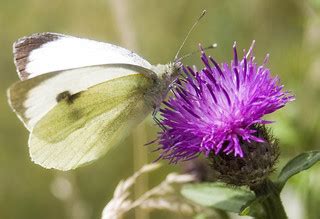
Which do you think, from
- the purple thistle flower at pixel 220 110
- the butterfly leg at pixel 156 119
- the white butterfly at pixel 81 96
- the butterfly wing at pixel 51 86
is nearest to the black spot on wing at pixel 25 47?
the white butterfly at pixel 81 96

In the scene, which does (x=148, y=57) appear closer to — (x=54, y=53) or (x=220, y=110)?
(x=54, y=53)

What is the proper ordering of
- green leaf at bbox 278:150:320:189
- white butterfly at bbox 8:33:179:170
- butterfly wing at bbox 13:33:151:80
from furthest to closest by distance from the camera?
1. butterfly wing at bbox 13:33:151:80
2. white butterfly at bbox 8:33:179:170
3. green leaf at bbox 278:150:320:189

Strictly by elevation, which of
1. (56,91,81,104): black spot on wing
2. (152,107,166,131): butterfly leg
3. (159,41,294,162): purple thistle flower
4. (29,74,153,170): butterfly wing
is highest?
(56,91,81,104): black spot on wing

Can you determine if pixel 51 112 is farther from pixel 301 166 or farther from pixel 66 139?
pixel 301 166

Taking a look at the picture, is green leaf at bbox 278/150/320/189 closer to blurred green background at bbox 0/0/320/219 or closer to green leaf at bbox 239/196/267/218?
green leaf at bbox 239/196/267/218

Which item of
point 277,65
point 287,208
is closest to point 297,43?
point 277,65

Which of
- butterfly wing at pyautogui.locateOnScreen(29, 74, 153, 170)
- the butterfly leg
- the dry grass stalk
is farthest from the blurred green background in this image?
the butterfly leg

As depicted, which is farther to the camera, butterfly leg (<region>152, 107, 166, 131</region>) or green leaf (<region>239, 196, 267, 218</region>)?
butterfly leg (<region>152, 107, 166, 131</region>)

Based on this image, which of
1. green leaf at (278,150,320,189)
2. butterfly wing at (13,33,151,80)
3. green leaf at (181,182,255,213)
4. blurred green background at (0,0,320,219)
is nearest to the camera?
green leaf at (278,150,320,189)
